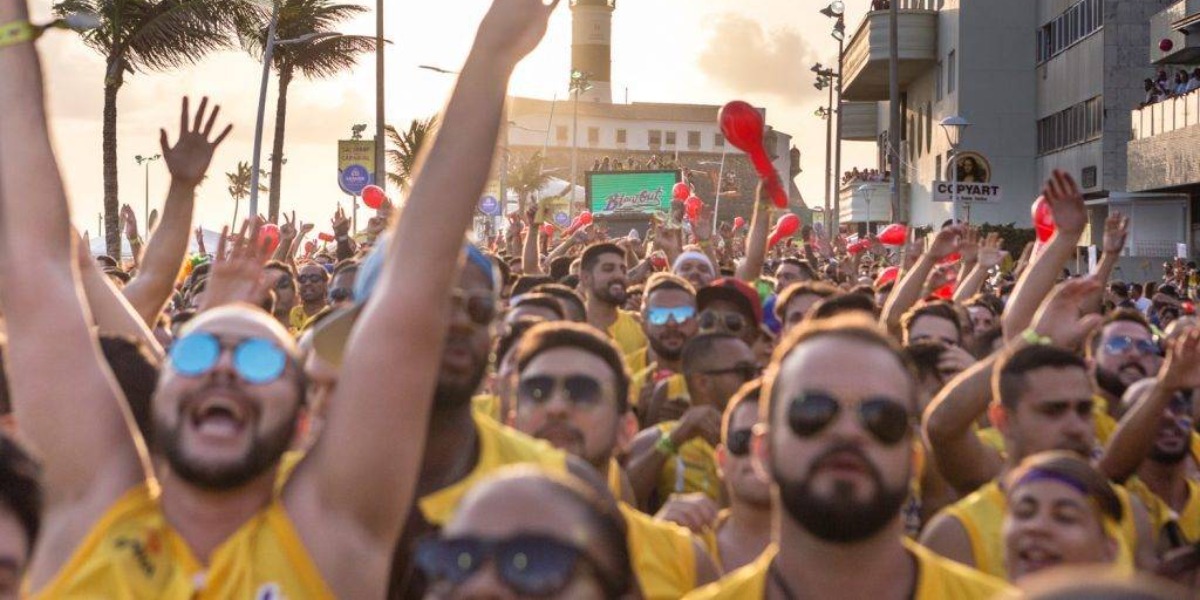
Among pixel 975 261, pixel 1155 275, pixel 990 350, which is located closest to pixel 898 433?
pixel 990 350

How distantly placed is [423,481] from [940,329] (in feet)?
13.8

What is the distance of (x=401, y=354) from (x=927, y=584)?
4.22 feet

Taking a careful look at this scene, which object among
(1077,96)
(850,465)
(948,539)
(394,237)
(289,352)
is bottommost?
(948,539)

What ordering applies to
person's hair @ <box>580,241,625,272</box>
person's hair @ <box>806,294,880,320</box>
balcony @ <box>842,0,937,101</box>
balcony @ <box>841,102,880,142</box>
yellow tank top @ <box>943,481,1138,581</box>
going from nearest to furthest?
yellow tank top @ <box>943,481,1138,581</box>
person's hair @ <box>806,294,880,320</box>
person's hair @ <box>580,241,625,272</box>
balcony @ <box>842,0,937,101</box>
balcony @ <box>841,102,880,142</box>

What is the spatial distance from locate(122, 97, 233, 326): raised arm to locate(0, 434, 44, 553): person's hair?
220cm

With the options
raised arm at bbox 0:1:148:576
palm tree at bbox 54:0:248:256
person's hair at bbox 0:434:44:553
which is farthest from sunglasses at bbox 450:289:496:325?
palm tree at bbox 54:0:248:256

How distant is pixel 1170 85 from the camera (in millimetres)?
34719

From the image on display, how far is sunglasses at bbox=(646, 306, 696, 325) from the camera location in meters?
8.34

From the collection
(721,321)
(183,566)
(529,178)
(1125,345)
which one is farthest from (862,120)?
(183,566)

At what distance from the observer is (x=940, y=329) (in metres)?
7.62

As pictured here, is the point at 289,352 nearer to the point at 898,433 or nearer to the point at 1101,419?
the point at 898,433

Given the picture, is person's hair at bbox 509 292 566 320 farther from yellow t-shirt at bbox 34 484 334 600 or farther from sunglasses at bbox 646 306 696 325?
yellow t-shirt at bbox 34 484 334 600

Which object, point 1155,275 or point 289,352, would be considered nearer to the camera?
point 289,352

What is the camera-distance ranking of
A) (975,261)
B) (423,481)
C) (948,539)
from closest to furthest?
(423,481), (948,539), (975,261)
